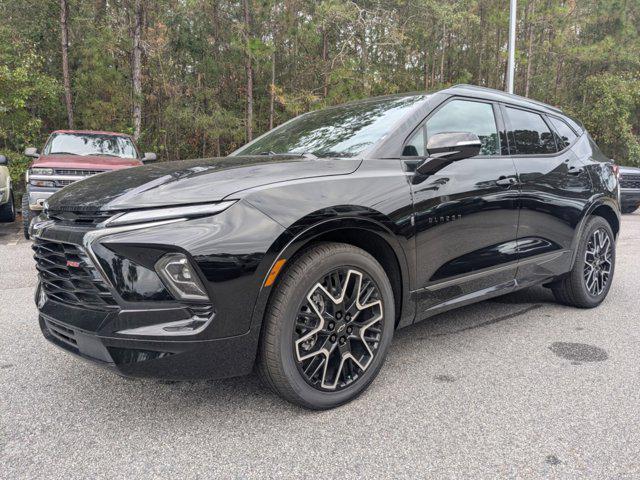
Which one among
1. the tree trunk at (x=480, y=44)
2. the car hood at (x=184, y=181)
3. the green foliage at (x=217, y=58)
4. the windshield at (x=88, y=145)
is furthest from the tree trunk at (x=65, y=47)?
the tree trunk at (x=480, y=44)

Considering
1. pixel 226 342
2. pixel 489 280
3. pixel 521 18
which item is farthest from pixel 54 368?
pixel 521 18

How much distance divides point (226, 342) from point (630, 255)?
6816 millimetres

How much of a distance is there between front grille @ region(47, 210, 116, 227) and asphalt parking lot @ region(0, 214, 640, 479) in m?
0.95

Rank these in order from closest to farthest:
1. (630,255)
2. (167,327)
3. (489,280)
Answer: (167,327)
(489,280)
(630,255)

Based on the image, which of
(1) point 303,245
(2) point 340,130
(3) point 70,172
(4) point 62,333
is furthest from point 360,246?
(3) point 70,172

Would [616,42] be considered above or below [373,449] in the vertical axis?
above

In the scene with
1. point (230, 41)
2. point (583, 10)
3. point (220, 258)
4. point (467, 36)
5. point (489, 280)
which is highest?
point (583, 10)

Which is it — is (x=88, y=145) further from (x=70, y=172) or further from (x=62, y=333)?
(x=62, y=333)

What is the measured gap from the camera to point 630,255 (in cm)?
695

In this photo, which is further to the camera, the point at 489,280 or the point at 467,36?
the point at 467,36

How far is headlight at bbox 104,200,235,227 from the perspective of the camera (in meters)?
2.07

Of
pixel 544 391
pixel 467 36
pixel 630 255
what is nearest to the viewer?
pixel 544 391

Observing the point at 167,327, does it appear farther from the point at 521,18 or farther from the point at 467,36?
the point at 521,18

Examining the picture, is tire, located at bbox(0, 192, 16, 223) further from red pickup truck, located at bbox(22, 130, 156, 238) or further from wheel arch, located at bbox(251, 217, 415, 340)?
wheel arch, located at bbox(251, 217, 415, 340)
